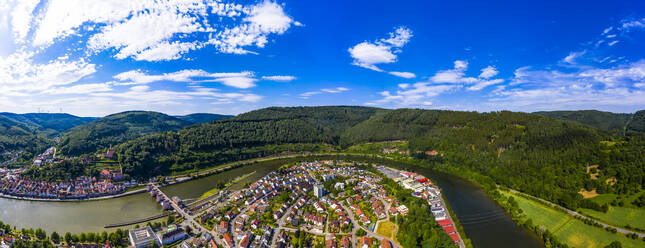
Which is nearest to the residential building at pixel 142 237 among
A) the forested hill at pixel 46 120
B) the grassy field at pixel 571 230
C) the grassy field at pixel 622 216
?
the grassy field at pixel 571 230

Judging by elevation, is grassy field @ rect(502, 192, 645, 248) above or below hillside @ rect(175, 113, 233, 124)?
below

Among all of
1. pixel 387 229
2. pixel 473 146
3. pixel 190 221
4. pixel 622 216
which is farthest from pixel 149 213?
pixel 473 146

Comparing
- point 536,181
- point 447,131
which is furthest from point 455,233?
point 447,131

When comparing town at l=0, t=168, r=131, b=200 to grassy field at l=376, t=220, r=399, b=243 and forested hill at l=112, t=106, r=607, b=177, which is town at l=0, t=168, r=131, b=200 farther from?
grassy field at l=376, t=220, r=399, b=243

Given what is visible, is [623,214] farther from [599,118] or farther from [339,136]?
[599,118]

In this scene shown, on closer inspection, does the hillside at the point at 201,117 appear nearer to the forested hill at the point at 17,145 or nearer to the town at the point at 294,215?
the forested hill at the point at 17,145

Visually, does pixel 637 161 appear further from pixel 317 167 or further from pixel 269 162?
A: pixel 269 162

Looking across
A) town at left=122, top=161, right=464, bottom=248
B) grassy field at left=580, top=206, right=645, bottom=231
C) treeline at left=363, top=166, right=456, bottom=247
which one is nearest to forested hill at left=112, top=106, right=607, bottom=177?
town at left=122, top=161, right=464, bottom=248

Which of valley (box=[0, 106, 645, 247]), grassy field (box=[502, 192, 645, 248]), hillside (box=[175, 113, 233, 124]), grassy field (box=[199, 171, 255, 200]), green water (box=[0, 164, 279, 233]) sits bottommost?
green water (box=[0, 164, 279, 233])
